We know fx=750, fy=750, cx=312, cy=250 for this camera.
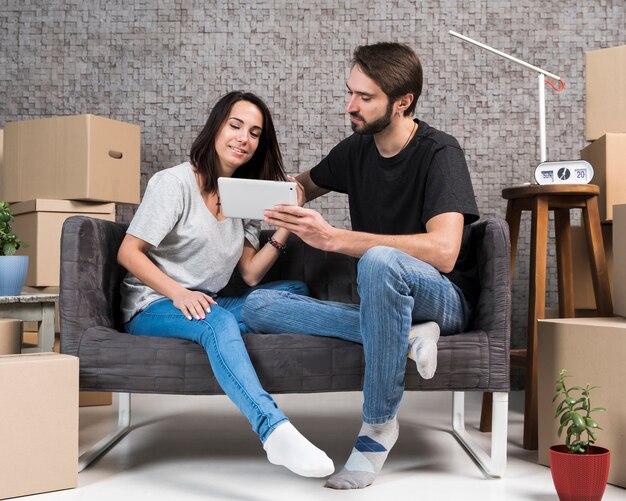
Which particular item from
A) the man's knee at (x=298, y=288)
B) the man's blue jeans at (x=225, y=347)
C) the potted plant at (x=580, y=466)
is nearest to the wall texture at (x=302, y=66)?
the man's knee at (x=298, y=288)

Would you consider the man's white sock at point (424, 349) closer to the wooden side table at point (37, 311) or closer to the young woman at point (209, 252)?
the young woman at point (209, 252)

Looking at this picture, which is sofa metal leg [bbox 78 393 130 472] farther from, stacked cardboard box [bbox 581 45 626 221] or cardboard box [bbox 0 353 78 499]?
stacked cardboard box [bbox 581 45 626 221]

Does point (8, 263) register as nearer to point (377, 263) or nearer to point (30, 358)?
point (30, 358)

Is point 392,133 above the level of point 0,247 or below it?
above

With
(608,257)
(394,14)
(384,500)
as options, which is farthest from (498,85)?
(384,500)

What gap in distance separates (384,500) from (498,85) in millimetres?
1944

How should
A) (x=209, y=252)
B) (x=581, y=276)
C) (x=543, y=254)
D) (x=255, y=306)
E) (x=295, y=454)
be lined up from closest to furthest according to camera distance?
1. (x=295, y=454)
2. (x=255, y=306)
3. (x=209, y=252)
4. (x=543, y=254)
5. (x=581, y=276)

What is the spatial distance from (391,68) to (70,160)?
128cm

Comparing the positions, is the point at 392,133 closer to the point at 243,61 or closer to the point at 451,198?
the point at 451,198

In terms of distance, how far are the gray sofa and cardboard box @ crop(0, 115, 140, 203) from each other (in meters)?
0.86

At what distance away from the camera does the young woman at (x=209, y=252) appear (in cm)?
165

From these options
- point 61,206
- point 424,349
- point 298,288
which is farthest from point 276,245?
point 61,206

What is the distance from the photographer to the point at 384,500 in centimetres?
159

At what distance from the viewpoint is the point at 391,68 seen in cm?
193
